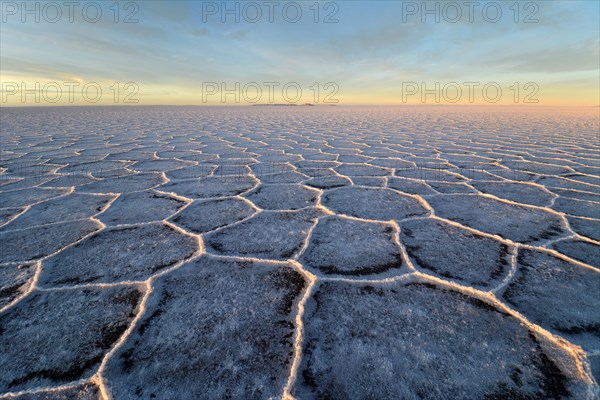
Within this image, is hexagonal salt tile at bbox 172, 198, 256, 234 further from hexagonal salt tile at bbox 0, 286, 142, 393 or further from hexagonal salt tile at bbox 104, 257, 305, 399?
hexagonal salt tile at bbox 0, 286, 142, 393

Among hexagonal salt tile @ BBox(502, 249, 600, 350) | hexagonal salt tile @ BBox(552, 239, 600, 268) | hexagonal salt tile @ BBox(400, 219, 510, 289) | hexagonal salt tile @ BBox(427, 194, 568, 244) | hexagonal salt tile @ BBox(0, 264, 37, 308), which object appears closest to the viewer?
hexagonal salt tile @ BBox(502, 249, 600, 350)

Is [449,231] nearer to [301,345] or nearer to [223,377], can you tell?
[301,345]

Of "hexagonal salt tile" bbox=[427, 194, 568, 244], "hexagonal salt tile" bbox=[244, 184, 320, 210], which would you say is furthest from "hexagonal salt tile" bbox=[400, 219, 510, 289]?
"hexagonal salt tile" bbox=[244, 184, 320, 210]

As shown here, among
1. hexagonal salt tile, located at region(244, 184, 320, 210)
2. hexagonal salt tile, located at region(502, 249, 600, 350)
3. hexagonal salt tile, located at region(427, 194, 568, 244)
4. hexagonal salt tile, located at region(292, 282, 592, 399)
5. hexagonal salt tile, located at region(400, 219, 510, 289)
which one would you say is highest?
hexagonal salt tile, located at region(244, 184, 320, 210)

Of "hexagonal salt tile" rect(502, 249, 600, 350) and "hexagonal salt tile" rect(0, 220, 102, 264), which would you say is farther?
"hexagonal salt tile" rect(0, 220, 102, 264)

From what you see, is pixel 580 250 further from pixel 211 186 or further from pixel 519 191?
pixel 211 186

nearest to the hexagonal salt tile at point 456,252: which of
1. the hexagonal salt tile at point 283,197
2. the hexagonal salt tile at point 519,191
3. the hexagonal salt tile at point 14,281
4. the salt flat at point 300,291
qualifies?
the salt flat at point 300,291

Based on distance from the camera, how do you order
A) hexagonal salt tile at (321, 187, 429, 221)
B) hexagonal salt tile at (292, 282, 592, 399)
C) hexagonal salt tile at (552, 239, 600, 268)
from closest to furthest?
hexagonal salt tile at (292, 282, 592, 399), hexagonal salt tile at (552, 239, 600, 268), hexagonal salt tile at (321, 187, 429, 221)

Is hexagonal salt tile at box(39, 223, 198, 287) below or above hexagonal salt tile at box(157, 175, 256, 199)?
below
